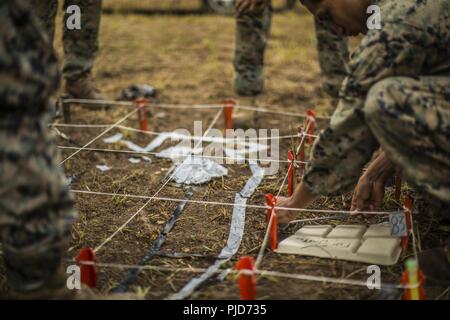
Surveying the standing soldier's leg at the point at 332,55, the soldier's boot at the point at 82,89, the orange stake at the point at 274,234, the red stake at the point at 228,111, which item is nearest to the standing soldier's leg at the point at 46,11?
the soldier's boot at the point at 82,89

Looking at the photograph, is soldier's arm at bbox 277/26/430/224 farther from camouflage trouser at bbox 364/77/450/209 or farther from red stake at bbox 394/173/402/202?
red stake at bbox 394/173/402/202

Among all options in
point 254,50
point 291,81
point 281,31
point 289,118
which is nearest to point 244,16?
point 254,50

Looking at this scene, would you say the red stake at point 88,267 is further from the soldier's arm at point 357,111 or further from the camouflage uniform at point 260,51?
Result: the camouflage uniform at point 260,51

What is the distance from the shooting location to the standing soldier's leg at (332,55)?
485 centimetres

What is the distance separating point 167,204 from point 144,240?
46 cm

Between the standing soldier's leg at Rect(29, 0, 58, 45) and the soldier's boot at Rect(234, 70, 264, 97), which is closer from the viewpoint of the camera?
the standing soldier's leg at Rect(29, 0, 58, 45)

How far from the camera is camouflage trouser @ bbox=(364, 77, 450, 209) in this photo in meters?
2.21

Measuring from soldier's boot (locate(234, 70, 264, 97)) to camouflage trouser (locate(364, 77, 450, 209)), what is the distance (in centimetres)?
294

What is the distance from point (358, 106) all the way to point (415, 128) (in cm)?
25

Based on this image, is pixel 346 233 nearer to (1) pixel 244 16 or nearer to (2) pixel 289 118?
(2) pixel 289 118

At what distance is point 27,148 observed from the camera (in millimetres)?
1876

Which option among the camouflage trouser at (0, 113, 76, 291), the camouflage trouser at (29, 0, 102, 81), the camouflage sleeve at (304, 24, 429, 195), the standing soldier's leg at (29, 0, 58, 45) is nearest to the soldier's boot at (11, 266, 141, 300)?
the camouflage trouser at (0, 113, 76, 291)

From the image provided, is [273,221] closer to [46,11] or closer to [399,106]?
[399,106]
